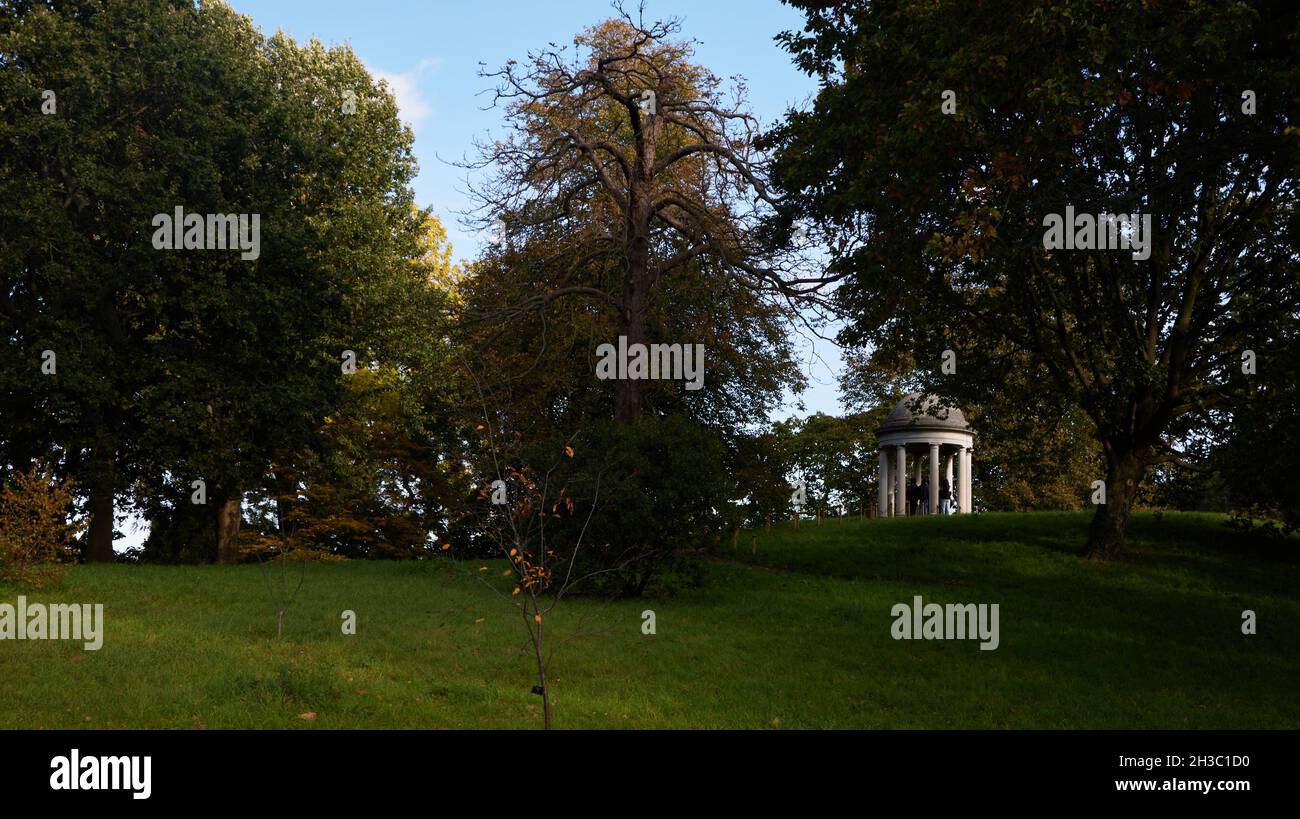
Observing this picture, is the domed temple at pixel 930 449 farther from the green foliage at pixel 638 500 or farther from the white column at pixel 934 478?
the green foliage at pixel 638 500

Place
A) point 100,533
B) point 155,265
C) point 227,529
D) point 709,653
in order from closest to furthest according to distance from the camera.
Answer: point 709,653 → point 155,265 → point 100,533 → point 227,529

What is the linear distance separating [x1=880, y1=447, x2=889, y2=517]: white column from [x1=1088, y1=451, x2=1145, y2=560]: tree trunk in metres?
14.4

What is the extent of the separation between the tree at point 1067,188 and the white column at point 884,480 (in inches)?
501

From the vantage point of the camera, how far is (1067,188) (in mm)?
15898

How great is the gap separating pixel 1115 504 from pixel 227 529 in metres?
24.2

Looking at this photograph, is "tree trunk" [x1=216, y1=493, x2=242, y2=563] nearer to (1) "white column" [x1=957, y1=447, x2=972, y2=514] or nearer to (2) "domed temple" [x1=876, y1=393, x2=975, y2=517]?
(2) "domed temple" [x1=876, y1=393, x2=975, y2=517]

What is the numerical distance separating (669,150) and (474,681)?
78.1 feet

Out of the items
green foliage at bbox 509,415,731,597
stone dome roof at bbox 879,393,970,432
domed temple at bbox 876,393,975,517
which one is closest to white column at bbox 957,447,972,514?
domed temple at bbox 876,393,975,517

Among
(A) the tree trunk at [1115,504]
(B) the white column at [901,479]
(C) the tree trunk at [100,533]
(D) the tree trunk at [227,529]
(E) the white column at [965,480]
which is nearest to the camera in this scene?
(A) the tree trunk at [1115,504]

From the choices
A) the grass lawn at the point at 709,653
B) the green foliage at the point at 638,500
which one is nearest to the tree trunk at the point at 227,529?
the grass lawn at the point at 709,653

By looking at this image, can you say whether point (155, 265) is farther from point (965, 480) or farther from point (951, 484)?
point (951, 484)

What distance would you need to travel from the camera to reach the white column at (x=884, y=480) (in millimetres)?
41031

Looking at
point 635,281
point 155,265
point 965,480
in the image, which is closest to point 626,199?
point 635,281

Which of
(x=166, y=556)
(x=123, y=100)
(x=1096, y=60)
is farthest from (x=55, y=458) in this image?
(x=1096, y=60)
